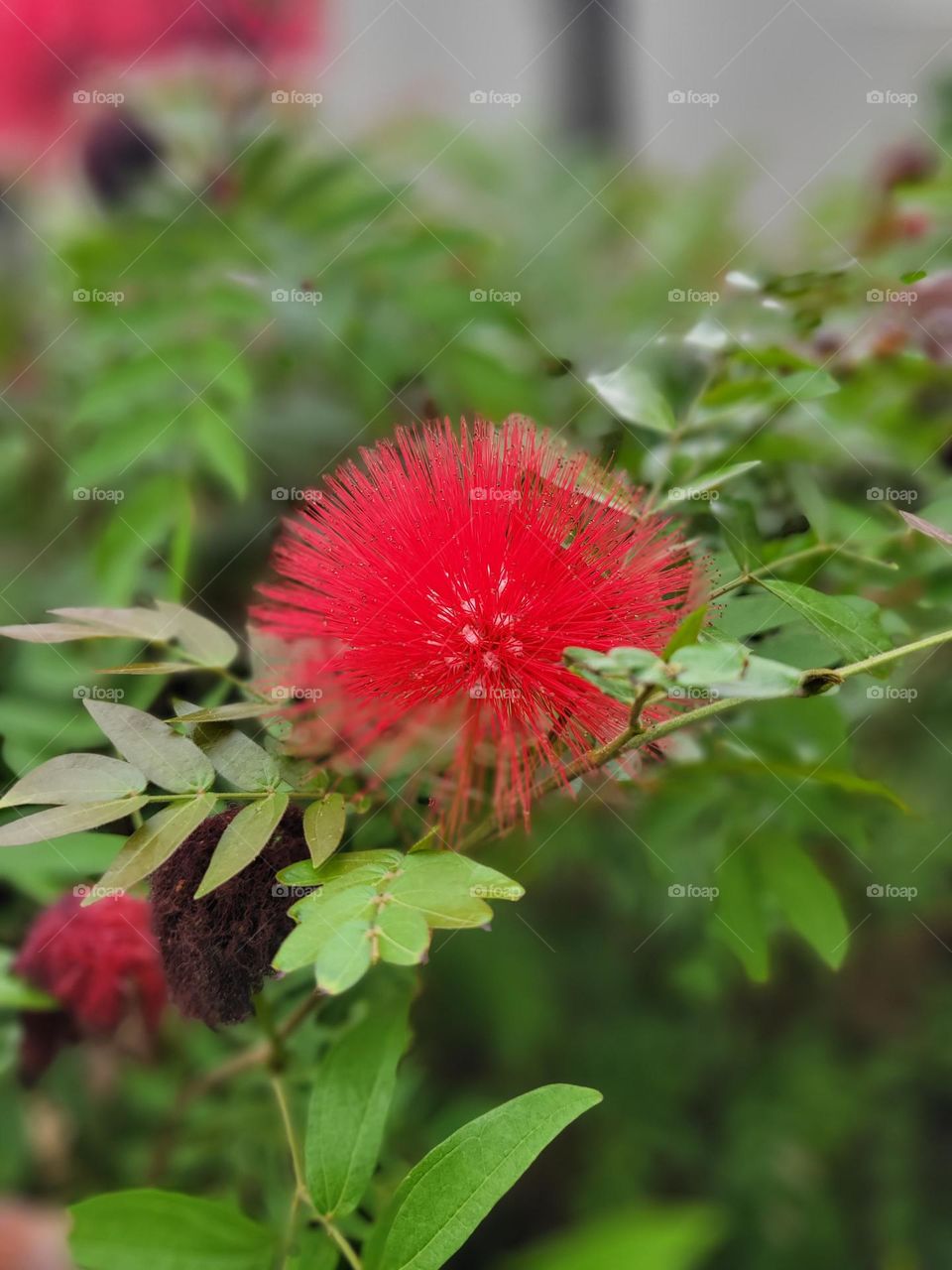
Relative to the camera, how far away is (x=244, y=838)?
0.38 m

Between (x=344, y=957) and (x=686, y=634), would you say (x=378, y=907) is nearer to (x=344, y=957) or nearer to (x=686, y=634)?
(x=344, y=957)

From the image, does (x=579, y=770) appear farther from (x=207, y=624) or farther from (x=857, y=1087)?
(x=857, y=1087)

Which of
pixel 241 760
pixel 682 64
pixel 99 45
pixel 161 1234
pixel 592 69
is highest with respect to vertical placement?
pixel 682 64

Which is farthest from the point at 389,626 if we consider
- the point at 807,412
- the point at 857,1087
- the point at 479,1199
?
the point at 857,1087

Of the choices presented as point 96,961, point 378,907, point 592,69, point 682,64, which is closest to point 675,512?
point 378,907

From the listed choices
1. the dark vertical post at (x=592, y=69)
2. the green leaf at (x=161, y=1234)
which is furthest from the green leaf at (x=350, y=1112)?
the dark vertical post at (x=592, y=69)

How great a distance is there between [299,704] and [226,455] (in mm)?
262

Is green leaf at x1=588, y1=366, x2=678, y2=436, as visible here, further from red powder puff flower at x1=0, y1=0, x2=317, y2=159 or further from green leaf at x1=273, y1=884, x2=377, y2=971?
red powder puff flower at x1=0, y1=0, x2=317, y2=159

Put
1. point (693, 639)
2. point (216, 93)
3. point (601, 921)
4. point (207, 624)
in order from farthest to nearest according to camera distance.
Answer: point (601, 921)
point (216, 93)
point (207, 624)
point (693, 639)

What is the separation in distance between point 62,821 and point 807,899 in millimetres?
345

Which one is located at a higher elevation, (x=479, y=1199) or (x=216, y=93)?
(x=216, y=93)

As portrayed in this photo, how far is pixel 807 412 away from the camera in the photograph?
0.62 m

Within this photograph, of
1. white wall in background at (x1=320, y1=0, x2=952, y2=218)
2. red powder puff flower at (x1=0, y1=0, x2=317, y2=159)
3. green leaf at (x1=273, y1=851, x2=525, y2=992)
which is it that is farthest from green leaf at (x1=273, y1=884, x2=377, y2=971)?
white wall in background at (x1=320, y1=0, x2=952, y2=218)

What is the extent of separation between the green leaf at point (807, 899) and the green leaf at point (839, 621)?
0.48 ft
